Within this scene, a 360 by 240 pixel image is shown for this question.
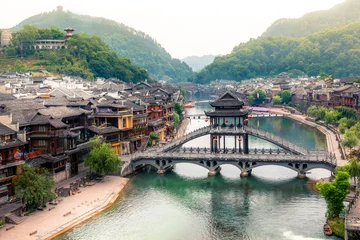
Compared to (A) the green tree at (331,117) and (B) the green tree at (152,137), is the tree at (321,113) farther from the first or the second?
(B) the green tree at (152,137)

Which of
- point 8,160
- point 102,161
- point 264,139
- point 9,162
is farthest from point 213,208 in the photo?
point 8,160

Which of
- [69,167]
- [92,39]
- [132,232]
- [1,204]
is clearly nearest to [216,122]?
[69,167]

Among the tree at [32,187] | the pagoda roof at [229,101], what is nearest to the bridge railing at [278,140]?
the pagoda roof at [229,101]

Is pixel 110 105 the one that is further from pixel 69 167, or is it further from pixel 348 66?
pixel 348 66

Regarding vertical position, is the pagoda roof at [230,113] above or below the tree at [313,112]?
above

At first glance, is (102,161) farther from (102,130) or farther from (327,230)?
(327,230)

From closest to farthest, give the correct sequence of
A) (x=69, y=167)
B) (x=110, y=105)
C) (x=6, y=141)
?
1. (x=6, y=141)
2. (x=69, y=167)
3. (x=110, y=105)
